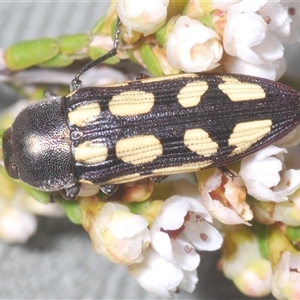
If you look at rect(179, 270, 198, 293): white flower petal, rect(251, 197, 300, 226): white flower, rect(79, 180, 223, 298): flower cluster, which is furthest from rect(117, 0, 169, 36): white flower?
rect(179, 270, 198, 293): white flower petal

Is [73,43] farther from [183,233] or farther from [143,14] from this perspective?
[183,233]

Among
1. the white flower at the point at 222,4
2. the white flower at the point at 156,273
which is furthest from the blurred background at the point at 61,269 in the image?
the white flower at the point at 222,4

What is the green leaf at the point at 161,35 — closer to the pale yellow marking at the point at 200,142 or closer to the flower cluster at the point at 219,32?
the flower cluster at the point at 219,32

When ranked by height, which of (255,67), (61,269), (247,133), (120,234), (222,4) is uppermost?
(222,4)

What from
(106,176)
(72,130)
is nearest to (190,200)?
(106,176)

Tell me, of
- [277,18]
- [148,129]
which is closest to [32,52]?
[148,129]

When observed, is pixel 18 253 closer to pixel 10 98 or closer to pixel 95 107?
pixel 10 98

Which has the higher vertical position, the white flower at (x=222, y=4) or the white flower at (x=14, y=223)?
the white flower at (x=222, y=4)
